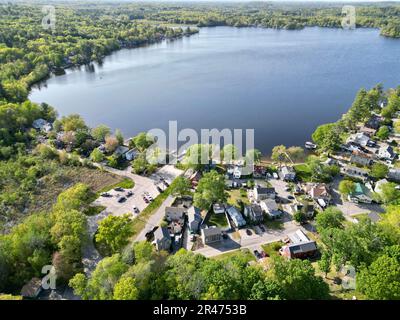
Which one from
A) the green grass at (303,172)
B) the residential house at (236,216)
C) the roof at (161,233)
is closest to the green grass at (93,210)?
the roof at (161,233)

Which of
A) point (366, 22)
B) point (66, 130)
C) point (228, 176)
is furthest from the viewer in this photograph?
point (366, 22)

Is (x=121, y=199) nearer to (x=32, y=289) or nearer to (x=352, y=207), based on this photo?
(x=32, y=289)

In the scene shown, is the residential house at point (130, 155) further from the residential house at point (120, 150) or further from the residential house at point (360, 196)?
the residential house at point (360, 196)

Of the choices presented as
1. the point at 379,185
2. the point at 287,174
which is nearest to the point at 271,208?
the point at 287,174

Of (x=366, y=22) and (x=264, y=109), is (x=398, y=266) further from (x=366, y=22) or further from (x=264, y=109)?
(x=366, y=22)

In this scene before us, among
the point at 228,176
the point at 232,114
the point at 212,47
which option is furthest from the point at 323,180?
the point at 212,47

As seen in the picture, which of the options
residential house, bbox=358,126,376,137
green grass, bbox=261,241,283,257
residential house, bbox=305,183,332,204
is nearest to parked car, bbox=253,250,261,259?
green grass, bbox=261,241,283,257
